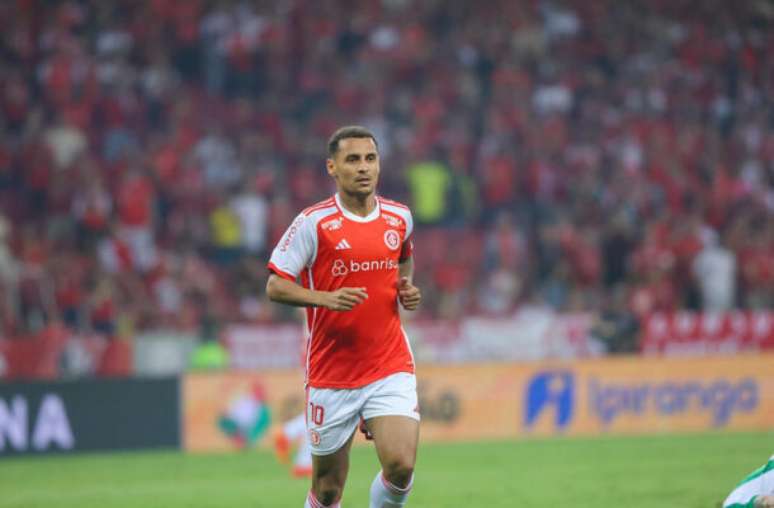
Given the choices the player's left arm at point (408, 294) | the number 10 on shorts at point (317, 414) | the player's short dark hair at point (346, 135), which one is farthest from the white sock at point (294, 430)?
the player's short dark hair at point (346, 135)

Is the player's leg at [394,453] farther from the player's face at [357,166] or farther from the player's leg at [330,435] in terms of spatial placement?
the player's face at [357,166]

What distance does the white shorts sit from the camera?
7.03 metres

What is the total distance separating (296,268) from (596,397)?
34.0ft

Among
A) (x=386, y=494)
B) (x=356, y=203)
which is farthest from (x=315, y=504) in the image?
(x=356, y=203)

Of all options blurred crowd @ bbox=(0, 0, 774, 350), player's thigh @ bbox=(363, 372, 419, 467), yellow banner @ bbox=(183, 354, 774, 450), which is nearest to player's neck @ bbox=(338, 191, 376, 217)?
player's thigh @ bbox=(363, 372, 419, 467)

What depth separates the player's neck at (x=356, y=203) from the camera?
23.5 ft

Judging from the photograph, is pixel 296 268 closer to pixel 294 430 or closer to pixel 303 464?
pixel 303 464

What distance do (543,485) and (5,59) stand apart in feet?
44.2

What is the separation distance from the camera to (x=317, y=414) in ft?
23.3

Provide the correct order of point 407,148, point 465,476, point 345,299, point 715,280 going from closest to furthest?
point 345,299
point 465,476
point 715,280
point 407,148

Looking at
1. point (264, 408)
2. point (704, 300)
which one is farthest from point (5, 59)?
point (704, 300)

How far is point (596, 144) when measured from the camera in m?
22.5

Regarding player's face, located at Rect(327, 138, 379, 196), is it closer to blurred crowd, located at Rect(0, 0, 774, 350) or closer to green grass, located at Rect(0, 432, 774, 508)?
green grass, located at Rect(0, 432, 774, 508)

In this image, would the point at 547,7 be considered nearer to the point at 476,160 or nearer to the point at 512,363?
the point at 476,160
